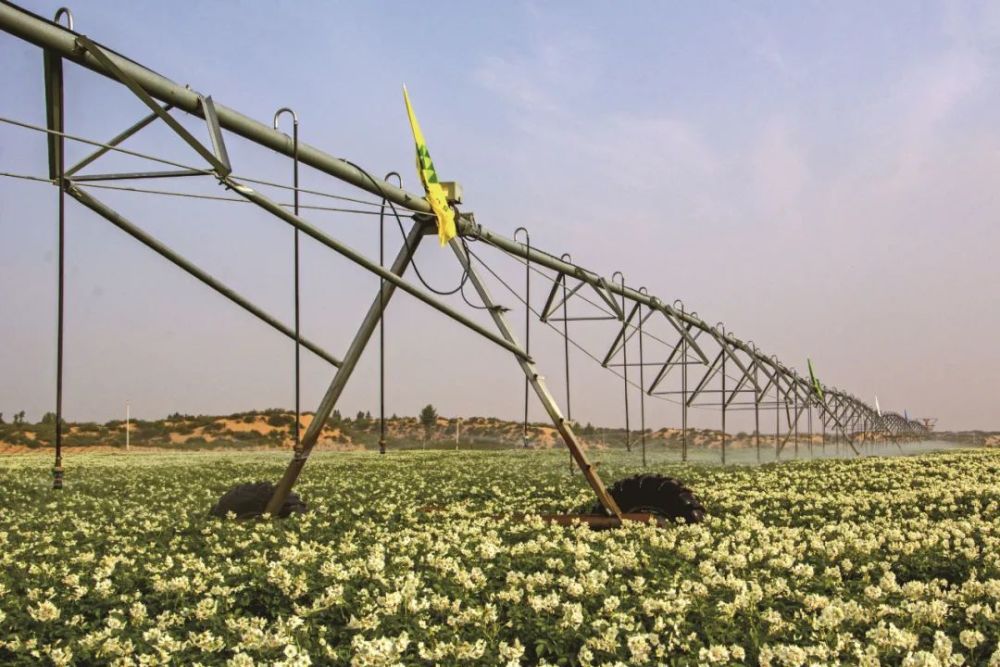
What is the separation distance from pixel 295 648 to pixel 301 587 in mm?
1828

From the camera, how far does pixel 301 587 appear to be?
317 inches

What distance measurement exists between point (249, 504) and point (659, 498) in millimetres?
6640

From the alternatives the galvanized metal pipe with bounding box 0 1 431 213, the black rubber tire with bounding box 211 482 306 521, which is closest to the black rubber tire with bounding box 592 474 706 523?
the black rubber tire with bounding box 211 482 306 521

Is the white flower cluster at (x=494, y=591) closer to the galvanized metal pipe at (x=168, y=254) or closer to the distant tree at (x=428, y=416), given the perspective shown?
the galvanized metal pipe at (x=168, y=254)

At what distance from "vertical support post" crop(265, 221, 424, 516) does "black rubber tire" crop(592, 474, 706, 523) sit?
4575 millimetres

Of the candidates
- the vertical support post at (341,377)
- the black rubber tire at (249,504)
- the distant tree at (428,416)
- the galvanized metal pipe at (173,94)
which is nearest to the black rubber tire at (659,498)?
the vertical support post at (341,377)

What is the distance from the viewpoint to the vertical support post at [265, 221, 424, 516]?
1332 cm

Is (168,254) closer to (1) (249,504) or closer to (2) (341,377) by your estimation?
(2) (341,377)

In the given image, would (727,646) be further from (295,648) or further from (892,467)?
(892,467)

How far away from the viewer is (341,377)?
13469 millimetres

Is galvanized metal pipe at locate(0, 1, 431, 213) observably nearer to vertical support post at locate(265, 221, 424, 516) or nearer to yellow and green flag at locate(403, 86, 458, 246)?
yellow and green flag at locate(403, 86, 458, 246)

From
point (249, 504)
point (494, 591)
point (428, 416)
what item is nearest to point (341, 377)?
point (249, 504)

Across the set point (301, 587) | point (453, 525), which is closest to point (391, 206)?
point (453, 525)

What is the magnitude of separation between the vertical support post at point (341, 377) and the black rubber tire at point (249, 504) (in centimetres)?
41
